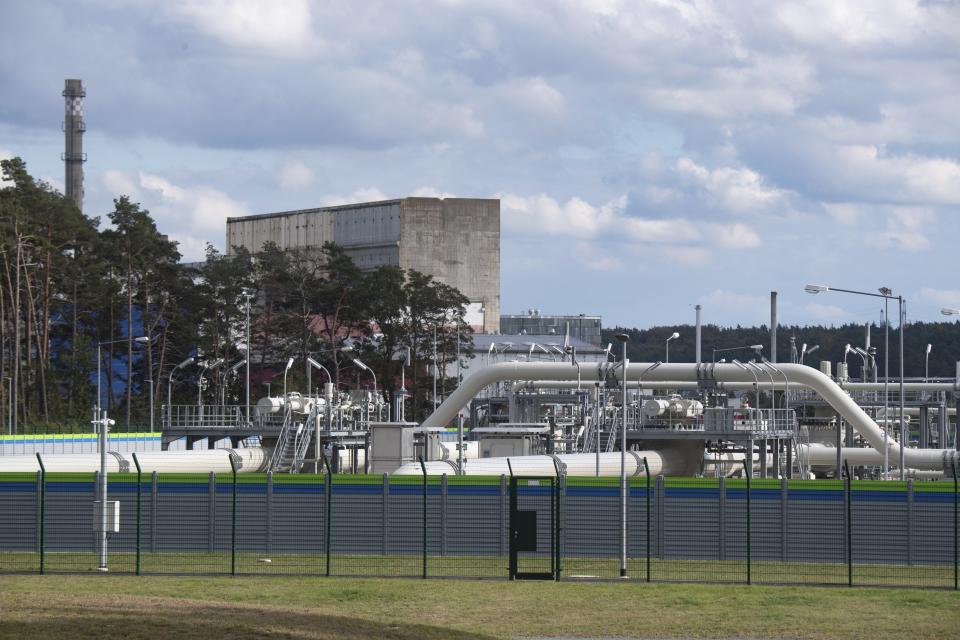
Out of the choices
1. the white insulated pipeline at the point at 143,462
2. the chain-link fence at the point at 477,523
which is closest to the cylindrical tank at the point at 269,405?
the white insulated pipeline at the point at 143,462

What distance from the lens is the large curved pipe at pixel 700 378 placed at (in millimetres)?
69312

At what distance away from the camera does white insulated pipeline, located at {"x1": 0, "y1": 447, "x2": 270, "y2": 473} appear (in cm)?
5309

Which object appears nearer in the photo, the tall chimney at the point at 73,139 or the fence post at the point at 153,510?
the fence post at the point at 153,510

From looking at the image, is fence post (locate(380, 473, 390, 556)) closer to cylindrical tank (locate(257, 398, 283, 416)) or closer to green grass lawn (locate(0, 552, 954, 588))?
green grass lawn (locate(0, 552, 954, 588))

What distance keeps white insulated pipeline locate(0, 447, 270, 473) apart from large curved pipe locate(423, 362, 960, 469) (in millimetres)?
11536

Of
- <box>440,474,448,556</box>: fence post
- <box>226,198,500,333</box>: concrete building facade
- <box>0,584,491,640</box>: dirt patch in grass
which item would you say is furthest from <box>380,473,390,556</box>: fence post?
<box>226,198,500,333</box>: concrete building facade

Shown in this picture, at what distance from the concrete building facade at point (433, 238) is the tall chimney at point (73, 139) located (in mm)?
17256

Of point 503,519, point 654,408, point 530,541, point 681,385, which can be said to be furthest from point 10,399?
point 530,541

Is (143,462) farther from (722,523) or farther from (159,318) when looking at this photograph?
(159,318)

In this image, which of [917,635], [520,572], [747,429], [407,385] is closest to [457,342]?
[407,385]

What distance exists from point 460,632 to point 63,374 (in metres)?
82.5

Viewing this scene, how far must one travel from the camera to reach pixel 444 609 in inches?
1127

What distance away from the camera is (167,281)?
108062 millimetres

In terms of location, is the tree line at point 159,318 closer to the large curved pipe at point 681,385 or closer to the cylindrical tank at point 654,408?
the large curved pipe at point 681,385
